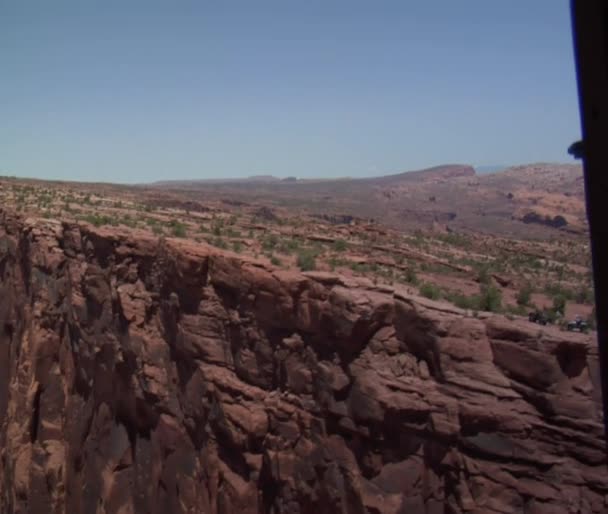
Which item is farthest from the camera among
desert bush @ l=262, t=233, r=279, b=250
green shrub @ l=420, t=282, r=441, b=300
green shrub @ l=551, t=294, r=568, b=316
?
desert bush @ l=262, t=233, r=279, b=250

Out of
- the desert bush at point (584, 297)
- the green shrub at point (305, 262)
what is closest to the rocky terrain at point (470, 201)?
the desert bush at point (584, 297)

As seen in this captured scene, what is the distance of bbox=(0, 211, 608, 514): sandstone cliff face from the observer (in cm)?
716

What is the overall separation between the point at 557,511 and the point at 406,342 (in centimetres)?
291

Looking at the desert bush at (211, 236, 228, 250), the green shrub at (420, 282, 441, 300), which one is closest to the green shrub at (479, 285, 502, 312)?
the green shrub at (420, 282, 441, 300)

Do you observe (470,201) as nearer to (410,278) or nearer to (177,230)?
(177,230)

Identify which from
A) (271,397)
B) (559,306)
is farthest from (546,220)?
(271,397)

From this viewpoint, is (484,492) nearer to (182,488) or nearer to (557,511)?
(557,511)

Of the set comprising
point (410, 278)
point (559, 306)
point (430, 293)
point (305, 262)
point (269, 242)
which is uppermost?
point (269, 242)

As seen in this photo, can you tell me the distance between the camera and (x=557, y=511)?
6746mm

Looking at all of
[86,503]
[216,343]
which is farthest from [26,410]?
[216,343]

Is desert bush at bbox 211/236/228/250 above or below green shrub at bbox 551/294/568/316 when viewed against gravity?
above

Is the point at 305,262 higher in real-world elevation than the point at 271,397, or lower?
higher

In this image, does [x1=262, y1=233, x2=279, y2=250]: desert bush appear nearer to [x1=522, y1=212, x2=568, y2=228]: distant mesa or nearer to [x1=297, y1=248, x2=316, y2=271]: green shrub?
[x1=297, y1=248, x2=316, y2=271]: green shrub

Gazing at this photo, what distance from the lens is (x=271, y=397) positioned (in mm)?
9750
